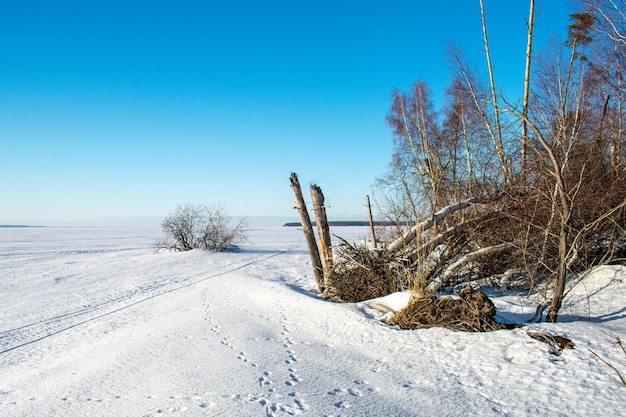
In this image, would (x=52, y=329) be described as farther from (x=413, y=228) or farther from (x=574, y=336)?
(x=574, y=336)

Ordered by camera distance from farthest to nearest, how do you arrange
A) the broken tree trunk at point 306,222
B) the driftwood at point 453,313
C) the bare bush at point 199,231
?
the bare bush at point 199,231 → the broken tree trunk at point 306,222 → the driftwood at point 453,313

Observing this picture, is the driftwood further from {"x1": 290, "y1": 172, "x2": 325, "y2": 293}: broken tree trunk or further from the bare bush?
the bare bush

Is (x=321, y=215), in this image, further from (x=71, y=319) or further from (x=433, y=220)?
(x=71, y=319)

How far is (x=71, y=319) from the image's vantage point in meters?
7.94

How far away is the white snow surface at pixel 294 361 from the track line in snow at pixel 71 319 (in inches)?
1.6

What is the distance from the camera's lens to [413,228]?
7926 millimetres

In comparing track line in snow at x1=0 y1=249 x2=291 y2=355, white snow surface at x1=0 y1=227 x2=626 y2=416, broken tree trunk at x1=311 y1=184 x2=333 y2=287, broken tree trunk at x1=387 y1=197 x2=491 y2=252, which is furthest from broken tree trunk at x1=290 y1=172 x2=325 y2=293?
track line in snow at x1=0 y1=249 x2=291 y2=355

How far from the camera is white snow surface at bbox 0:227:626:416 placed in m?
3.53

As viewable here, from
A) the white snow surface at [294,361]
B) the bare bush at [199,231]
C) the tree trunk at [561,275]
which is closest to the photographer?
the white snow surface at [294,361]

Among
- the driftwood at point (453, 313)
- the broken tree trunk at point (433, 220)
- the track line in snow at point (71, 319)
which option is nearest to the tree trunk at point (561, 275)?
the driftwood at point (453, 313)

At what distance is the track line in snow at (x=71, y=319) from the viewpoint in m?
6.68

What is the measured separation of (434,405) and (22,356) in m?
5.59

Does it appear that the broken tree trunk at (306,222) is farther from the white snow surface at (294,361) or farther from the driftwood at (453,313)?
the driftwood at (453,313)

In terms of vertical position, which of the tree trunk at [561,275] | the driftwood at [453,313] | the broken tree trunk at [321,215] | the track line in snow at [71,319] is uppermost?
the broken tree trunk at [321,215]
